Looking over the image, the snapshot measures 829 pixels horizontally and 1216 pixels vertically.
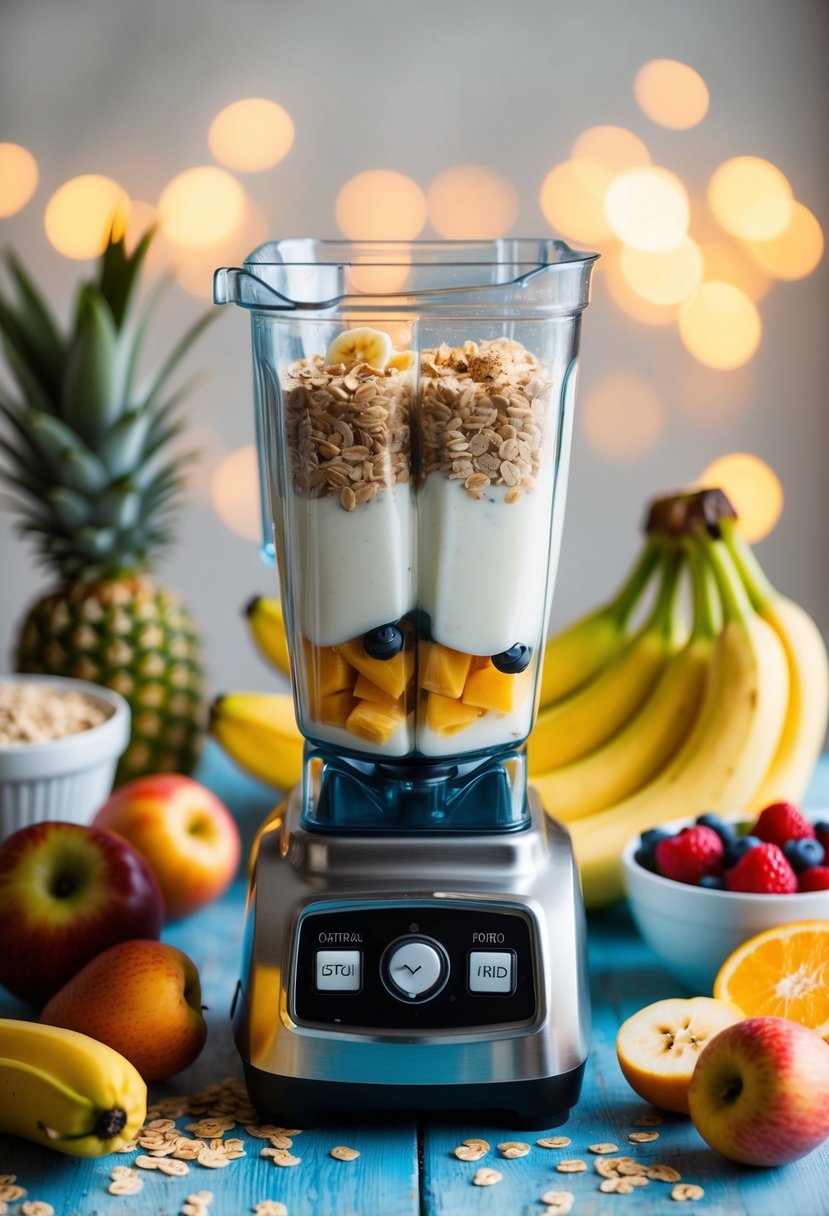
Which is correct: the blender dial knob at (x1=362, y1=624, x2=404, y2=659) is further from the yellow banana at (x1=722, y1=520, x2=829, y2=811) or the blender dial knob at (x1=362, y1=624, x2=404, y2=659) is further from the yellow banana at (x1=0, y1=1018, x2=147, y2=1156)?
the yellow banana at (x1=722, y1=520, x2=829, y2=811)

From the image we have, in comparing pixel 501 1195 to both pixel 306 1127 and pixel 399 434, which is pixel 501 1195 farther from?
pixel 399 434

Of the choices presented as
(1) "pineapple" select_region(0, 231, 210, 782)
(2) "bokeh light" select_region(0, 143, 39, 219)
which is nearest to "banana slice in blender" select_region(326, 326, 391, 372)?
(1) "pineapple" select_region(0, 231, 210, 782)

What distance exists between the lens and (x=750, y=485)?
193 centimetres

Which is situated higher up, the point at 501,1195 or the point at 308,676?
the point at 308,676

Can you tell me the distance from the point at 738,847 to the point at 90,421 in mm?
776

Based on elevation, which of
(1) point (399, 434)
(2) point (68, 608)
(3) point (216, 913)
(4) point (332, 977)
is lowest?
(3) point (216, 913)

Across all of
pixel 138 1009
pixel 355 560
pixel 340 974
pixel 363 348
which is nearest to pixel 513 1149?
pixel 340 974

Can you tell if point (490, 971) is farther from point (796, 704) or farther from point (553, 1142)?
point (796, 704)

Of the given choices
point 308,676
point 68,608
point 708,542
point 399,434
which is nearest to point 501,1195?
point 308,676

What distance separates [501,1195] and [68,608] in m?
0.83

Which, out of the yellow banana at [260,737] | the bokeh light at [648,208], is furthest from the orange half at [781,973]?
the bokeh light at [648,208]

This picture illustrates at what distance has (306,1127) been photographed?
76 centimetres

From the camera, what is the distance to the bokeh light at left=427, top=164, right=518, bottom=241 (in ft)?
5.97

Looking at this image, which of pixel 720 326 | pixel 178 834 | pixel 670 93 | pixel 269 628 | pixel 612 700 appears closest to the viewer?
pixel 178 834
